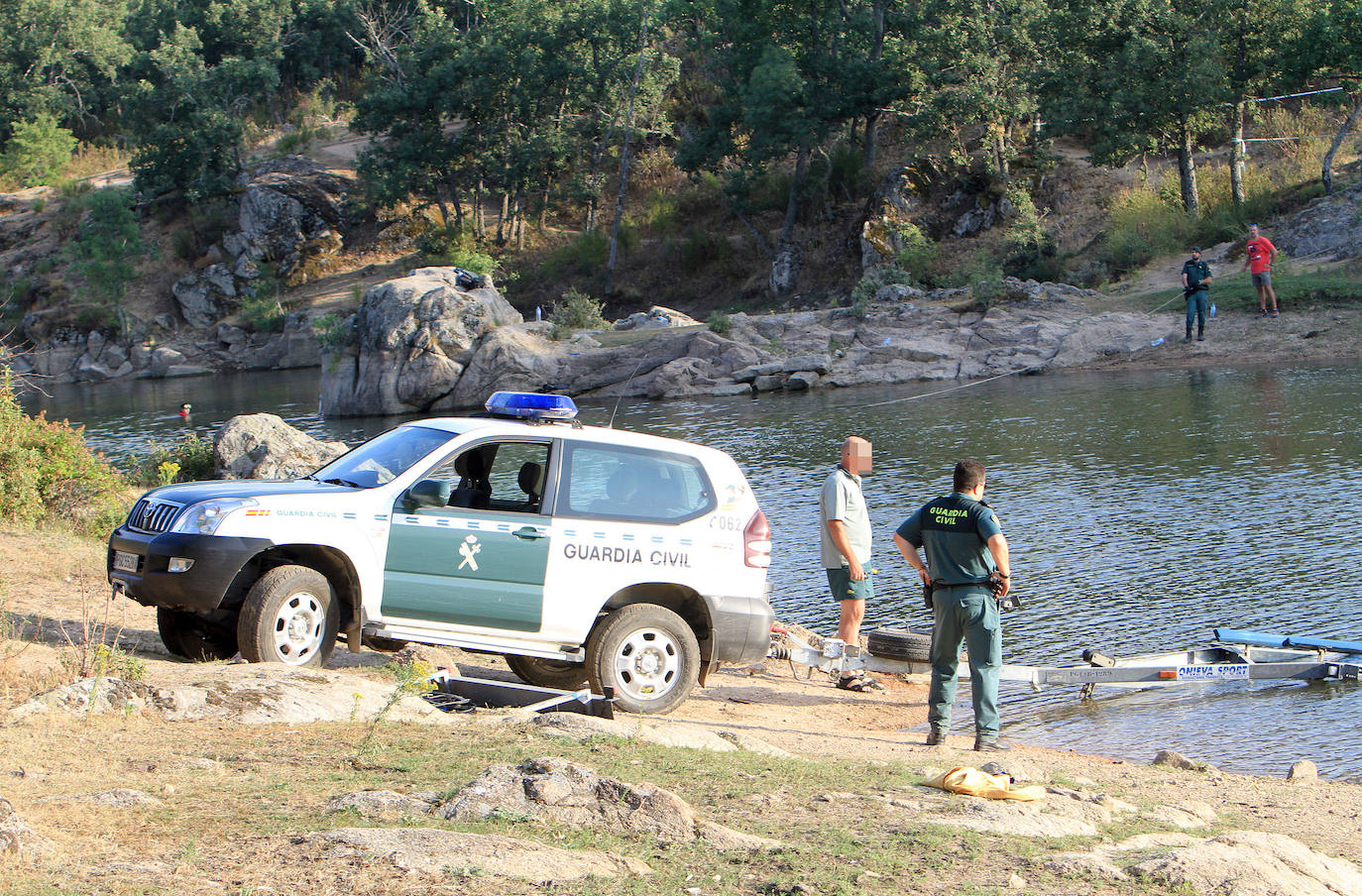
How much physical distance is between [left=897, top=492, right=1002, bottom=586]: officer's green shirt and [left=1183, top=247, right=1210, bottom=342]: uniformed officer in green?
24184 millimetres

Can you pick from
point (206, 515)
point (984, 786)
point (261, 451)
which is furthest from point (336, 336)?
point (984, 786)

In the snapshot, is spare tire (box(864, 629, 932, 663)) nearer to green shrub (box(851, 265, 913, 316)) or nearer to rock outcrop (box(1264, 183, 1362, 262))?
rock outcrop (box(1264, 183, 1362, 262))

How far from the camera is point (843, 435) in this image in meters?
24.4

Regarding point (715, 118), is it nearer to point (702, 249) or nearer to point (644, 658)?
point (702, 249)

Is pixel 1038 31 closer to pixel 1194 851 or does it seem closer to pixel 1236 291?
pixel 1236 291

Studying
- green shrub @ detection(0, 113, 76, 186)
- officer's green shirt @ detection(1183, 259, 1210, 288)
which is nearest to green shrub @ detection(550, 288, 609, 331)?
officer's green shirt @ detection(1183, 259, 1210, 288)

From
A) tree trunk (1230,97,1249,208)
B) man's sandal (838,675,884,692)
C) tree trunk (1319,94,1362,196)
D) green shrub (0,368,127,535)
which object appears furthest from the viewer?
tree trunk (1230,97,1249,208)

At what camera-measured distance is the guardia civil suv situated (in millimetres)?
7828

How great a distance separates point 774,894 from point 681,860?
0.44 m

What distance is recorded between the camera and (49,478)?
581 inches

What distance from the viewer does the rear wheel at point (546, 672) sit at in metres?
9.02

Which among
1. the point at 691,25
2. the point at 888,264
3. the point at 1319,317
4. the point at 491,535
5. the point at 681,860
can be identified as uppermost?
the point at 691,25

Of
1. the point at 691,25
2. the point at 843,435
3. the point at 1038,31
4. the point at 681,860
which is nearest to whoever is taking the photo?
the point at 681,860

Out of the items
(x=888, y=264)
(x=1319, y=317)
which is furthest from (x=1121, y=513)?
(x=888, y=264)
